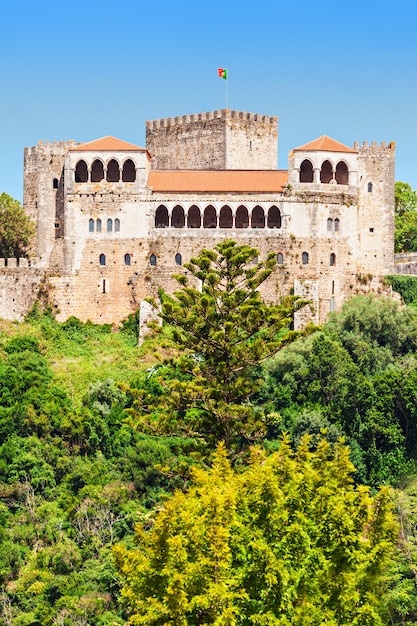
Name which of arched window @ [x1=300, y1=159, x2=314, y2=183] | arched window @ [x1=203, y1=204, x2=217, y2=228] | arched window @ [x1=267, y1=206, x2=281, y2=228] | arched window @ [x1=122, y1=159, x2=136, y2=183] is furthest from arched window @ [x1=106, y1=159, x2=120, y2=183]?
arched window @ [x1=300, y1=159, x2=314, y2=183]

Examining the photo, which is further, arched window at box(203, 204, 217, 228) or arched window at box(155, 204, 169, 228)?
arched window at box(203, 204, 217, 228)

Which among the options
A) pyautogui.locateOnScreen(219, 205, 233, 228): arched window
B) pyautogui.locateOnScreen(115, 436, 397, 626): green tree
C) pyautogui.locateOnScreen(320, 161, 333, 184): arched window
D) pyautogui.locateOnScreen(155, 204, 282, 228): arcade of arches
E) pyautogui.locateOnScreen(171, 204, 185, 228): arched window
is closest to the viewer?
pyautogui.locateOnScreen(115, 436, 397, 626): green tree

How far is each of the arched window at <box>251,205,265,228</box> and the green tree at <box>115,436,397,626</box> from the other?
3467cm

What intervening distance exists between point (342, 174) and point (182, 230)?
28.2ft

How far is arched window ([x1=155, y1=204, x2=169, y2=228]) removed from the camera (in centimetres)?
5822

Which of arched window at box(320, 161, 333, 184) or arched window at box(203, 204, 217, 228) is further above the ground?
arched window at box(320, 161, 333, 184)

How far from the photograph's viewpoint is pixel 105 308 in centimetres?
5788

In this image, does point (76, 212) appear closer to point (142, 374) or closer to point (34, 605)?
point (142, 374)

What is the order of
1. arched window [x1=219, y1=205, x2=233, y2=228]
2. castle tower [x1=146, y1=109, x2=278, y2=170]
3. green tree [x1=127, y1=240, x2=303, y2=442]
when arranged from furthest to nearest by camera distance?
castle tower [x1=146, y1=109, x2=278, y2=170] → arched window [x1=219, y1=205, x2=233, y2=228] → green tree [x1=127, y1=240, x2=303, y2=442]

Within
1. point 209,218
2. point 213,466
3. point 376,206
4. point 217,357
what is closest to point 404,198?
point 376,206

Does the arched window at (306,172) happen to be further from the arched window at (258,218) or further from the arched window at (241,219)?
the arched window at (241,219)

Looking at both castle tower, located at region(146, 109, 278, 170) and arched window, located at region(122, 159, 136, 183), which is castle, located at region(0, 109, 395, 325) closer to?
arched window, located at region(122, 159, 136, 183)

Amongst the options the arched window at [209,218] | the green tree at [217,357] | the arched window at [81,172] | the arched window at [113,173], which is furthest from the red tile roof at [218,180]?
the green tree at [217,357]

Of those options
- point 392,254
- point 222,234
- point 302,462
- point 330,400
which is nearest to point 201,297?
point 302,462
